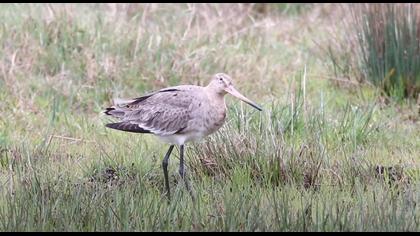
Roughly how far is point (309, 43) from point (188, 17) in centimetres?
156

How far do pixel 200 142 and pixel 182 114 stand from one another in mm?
552

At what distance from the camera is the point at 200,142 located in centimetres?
698

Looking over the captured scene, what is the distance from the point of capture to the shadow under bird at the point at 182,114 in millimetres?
6445

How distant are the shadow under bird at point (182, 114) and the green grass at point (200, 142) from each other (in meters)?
0.33

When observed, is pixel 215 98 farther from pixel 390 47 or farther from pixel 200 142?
pixel 390 47

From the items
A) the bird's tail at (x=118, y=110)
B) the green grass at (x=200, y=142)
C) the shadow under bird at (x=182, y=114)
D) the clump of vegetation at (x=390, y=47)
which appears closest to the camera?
the green grass at (x=200, y=142)

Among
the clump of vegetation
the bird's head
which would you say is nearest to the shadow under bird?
the bird's head

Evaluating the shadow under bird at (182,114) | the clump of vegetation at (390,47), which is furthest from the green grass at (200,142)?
the shadow under bird at (182,114)

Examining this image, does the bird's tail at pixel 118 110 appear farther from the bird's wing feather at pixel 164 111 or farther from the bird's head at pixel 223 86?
the bird's head at pixel 223 86

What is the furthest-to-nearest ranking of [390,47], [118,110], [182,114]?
[390,47] < [118,110] < [182,114]

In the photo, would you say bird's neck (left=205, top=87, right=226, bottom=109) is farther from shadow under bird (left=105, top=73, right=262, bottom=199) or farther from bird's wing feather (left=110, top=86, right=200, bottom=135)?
bird's wing feather (left=110, top=86, right=200, bottom=135)


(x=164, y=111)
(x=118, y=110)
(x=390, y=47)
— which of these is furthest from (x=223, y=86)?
(x=390, y=47)

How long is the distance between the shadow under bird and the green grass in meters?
0.33

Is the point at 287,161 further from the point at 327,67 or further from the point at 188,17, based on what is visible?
the point at 188,17
